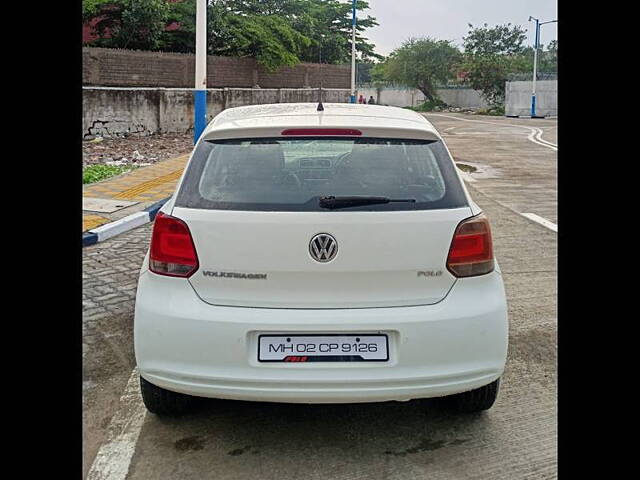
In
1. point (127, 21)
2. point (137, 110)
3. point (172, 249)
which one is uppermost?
point (127, 21)

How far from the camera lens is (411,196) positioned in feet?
10.2

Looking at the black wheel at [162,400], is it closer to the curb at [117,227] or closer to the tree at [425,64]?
the curb at [117,227]

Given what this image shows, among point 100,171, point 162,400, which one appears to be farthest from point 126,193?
point 162,400

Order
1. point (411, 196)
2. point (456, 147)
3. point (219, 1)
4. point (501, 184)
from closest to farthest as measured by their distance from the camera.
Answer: point (411, 196) < point (501, 184) < point (456, 147) < point (219, 1)

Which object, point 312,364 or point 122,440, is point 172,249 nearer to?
point 312,364

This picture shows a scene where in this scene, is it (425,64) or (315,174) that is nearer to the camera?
(315,174)

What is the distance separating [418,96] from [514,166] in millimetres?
50181

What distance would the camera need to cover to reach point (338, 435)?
3.34 metres

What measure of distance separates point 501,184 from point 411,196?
10.4m

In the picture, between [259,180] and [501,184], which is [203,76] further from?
[259,180]

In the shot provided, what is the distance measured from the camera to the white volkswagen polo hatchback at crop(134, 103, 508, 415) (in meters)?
2.90

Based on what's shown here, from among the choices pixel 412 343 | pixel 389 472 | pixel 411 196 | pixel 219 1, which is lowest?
pixel 389 472
